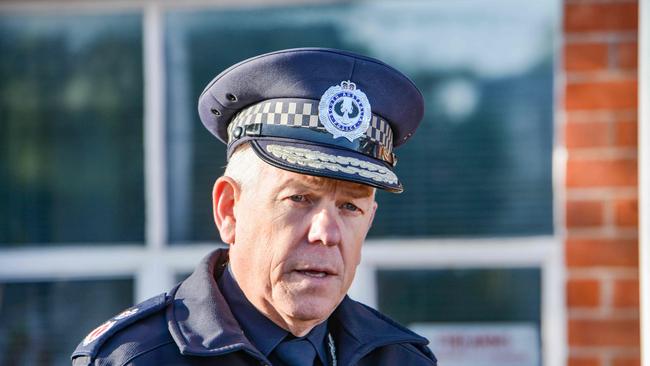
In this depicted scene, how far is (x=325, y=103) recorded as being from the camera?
2.19m

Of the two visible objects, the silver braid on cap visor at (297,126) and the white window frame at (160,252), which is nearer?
the silver braid on cap visor at (297,126)

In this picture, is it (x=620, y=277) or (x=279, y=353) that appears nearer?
(x=279, y=353)

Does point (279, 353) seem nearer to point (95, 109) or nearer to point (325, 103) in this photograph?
point (325, 103)

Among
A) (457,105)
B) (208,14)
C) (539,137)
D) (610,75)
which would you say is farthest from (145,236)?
(610,75)

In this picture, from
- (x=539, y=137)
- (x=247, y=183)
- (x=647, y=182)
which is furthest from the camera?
(x=539, y=137)

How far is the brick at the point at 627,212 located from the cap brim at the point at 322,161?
1691 mm

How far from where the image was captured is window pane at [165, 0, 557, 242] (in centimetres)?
386

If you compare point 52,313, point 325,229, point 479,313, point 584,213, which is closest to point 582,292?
point 584,213

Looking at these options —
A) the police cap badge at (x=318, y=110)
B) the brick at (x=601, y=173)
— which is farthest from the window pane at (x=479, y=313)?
the police cap badge at (x=318, y=110)

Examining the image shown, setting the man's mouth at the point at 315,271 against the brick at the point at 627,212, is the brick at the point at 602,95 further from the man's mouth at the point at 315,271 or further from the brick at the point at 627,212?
the man's mouth at the point at 315,271

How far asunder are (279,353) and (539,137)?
1.99 m

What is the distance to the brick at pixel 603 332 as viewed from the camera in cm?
363

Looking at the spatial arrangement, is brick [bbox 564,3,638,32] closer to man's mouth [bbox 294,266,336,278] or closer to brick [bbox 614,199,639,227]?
brick [bbox 614,199,639,227]

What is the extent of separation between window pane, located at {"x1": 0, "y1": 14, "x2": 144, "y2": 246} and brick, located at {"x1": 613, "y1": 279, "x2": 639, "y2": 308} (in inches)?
71.8
